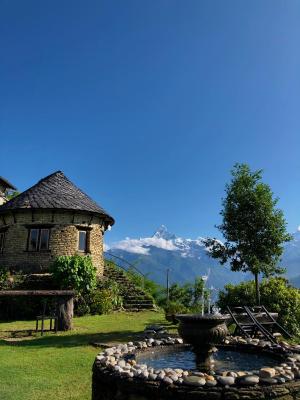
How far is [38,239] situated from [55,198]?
2872 mm

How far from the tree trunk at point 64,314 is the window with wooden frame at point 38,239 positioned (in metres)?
9.16

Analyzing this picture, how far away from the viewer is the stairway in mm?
22942

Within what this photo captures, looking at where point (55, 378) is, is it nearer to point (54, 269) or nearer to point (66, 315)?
point (66, 315)

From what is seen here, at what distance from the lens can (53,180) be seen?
90.4 ft

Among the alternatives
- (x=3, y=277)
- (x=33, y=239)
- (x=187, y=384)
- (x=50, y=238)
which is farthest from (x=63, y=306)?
(x=187, y=384)

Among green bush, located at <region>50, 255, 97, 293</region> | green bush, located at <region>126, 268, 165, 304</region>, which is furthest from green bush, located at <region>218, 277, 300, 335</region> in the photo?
green bush, located at <region>126, 268, 165, 304</region>

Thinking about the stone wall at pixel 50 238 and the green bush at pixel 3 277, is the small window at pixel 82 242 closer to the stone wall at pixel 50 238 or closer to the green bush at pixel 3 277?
the stone wall at pixel 50 238

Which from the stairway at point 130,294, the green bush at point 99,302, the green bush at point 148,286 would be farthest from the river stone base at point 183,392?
the green bush at point 148,286

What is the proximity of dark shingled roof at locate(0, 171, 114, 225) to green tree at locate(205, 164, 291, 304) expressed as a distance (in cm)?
1110

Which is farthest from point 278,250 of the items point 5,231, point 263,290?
point 5,231

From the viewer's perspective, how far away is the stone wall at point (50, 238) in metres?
23.6

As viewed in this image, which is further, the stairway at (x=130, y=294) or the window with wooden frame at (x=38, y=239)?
the window with wooden frame at (x=38, y=239)

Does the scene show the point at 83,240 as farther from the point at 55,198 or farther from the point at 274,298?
the point at 274,298

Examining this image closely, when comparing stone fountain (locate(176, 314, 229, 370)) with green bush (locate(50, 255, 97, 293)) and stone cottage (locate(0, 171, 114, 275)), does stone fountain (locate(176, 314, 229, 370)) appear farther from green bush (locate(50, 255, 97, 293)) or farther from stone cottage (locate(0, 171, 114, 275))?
stone cottage (locate(0, 171, 114, 275))
